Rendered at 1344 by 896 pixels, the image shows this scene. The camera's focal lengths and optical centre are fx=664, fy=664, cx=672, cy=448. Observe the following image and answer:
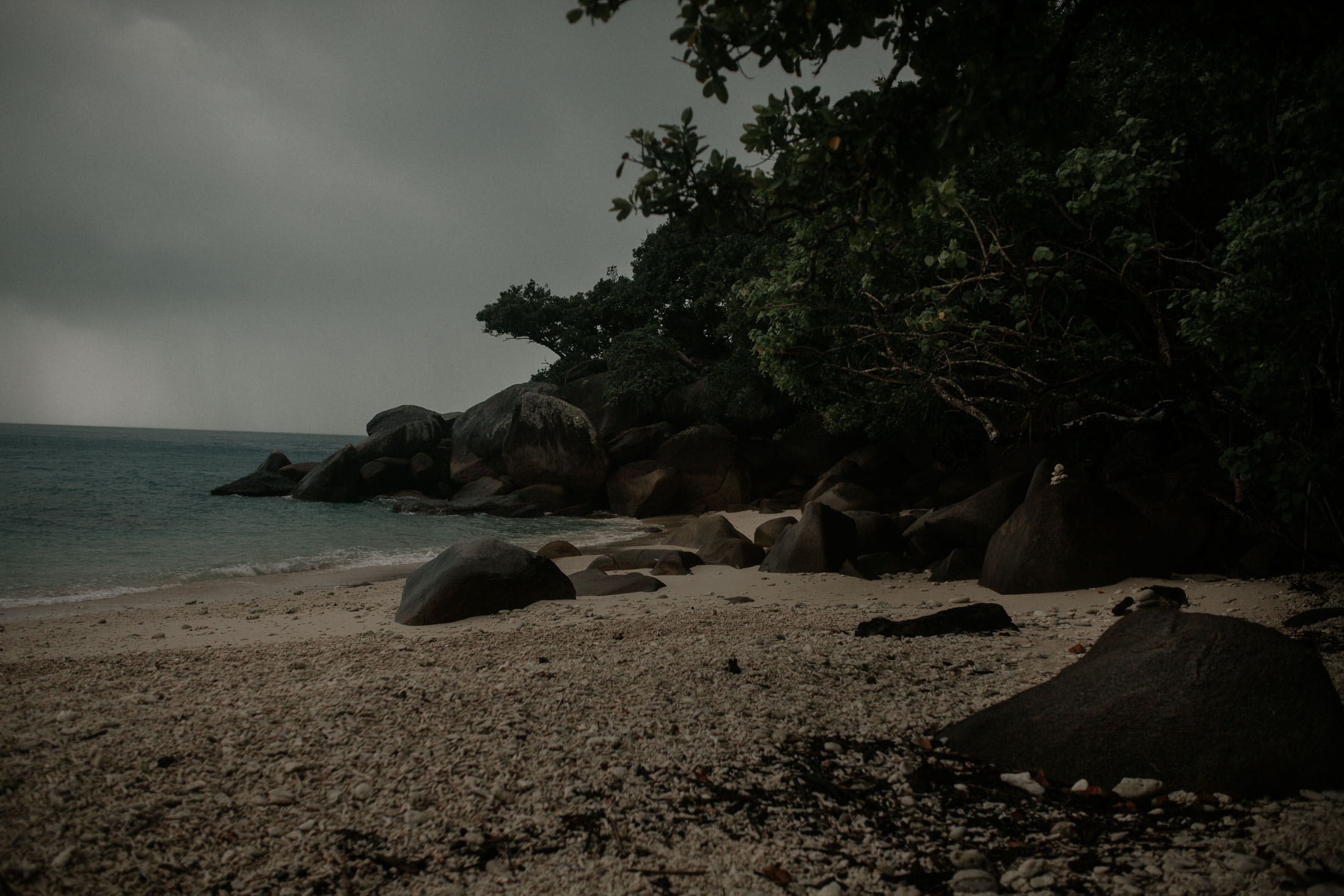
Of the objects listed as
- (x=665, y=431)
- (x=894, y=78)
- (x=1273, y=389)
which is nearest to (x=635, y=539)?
(x=665, y=431)

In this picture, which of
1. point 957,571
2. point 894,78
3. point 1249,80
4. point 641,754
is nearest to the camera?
point 641,754

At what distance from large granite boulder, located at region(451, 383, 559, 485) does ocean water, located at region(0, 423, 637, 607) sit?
3227 millimetres

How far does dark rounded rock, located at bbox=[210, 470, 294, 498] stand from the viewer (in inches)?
1080

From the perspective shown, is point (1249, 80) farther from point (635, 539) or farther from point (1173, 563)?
point (635, 539)

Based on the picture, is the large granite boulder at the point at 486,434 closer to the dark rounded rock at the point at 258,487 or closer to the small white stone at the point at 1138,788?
the dark rounded rock at the point at 258,487

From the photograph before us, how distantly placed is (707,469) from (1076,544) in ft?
49.1

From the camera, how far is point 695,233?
3.58 meters

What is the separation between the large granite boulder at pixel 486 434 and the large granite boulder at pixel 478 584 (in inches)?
650

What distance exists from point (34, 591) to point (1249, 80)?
17.2 m

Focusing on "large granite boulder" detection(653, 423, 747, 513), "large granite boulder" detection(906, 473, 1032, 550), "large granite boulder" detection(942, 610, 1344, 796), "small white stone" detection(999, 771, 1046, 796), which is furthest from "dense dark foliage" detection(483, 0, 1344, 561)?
"large granite boulder" detection(653, 423, 747, 513)

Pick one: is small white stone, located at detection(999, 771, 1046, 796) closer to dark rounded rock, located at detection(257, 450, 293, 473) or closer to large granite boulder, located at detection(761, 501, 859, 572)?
large granite boulder, located at detection(761, 501, 859, 572)

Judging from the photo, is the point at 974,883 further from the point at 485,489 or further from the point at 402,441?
the point at 402,441

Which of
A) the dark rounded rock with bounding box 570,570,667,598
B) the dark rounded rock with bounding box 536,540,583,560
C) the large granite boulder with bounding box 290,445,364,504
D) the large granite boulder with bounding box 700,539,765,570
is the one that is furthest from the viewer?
the large granite boulder with bounding box 290,445,364,504

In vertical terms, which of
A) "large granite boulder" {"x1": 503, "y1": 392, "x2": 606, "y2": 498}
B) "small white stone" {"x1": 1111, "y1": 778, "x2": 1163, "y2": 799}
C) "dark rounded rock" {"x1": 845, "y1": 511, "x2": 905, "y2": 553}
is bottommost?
"small white stone" {"x1": 1111, "y1": 778, "x2": 1163, "y2": 799}
